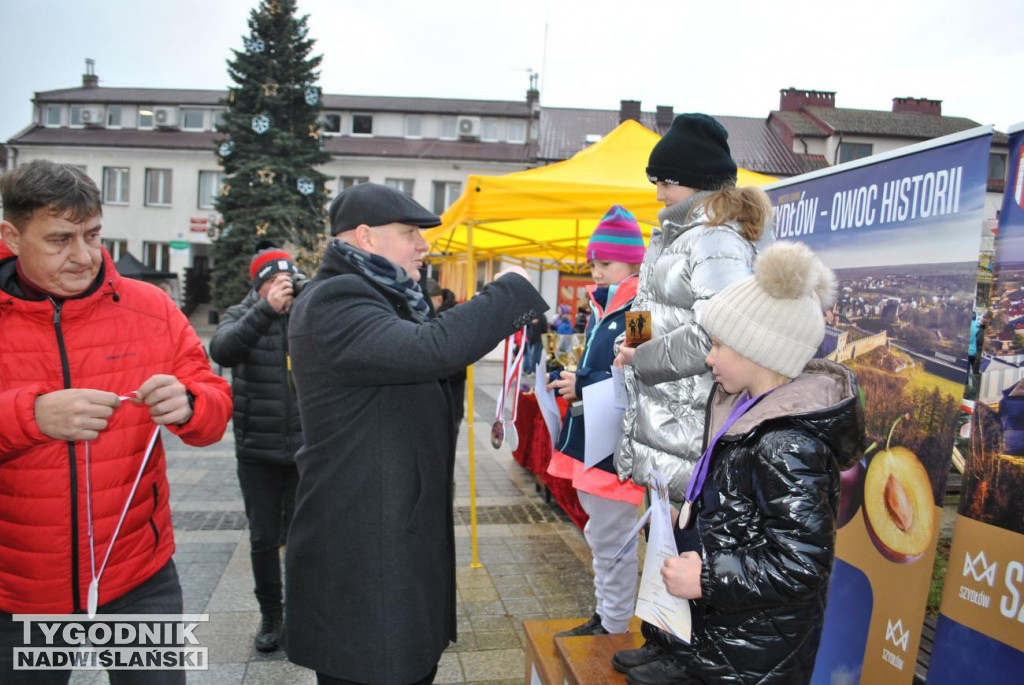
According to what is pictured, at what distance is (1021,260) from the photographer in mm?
2152

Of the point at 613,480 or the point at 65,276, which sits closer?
the point at 65,276

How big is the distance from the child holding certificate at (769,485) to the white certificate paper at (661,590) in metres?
0.05

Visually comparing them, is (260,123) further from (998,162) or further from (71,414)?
(71,414)

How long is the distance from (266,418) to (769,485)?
2832mm

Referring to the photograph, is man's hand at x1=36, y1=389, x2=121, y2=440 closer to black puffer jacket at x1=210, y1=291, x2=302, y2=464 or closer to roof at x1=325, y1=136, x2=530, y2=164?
black puffer jacket at x1=210, y1=291, x2=302, y2=464

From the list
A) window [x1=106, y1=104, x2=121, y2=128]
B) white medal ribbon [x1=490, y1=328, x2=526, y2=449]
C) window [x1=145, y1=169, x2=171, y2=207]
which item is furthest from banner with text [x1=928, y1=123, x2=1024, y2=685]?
window [x1=106, y1=104, x2=121, y2=128]

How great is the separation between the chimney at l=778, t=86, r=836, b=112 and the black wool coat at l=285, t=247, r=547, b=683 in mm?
37923

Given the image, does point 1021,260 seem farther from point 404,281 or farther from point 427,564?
point 427,564

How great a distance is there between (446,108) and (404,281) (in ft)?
118

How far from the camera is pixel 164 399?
2.00 meters

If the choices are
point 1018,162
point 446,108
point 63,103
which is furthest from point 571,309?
point 63,103

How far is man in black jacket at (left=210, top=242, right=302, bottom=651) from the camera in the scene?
364 cm

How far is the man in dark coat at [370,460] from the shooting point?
1914 mm

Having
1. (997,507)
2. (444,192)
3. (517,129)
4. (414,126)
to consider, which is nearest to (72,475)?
(997,507)
